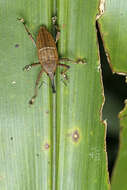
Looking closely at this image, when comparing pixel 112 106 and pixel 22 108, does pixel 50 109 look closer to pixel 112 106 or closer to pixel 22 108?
pixel 22 108

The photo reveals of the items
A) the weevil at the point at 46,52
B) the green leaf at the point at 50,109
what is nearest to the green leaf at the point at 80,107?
the green leaf at the point at 50,109

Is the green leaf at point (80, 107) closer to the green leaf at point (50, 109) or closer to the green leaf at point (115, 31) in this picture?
the green leaf at point (50, 109)

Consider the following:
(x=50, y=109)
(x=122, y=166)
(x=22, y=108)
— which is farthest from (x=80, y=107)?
(x=122, y=166)

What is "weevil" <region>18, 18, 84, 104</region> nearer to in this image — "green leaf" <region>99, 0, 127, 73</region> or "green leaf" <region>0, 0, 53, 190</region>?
"green leaf" <region>0, 0, 53, 190</region>

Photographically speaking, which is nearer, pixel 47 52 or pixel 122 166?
pixel 47 52

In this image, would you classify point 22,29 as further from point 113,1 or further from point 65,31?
point 113,1

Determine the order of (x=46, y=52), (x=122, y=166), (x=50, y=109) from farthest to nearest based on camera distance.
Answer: (x=122, y=166) < (x=50, y=109) < (x=46, y=52)

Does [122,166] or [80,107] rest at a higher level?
[80,107]

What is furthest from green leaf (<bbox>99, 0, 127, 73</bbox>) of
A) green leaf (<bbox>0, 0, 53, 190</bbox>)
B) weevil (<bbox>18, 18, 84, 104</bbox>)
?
green leaf (<bbox>0, 0, 53, 190</bbox>)
